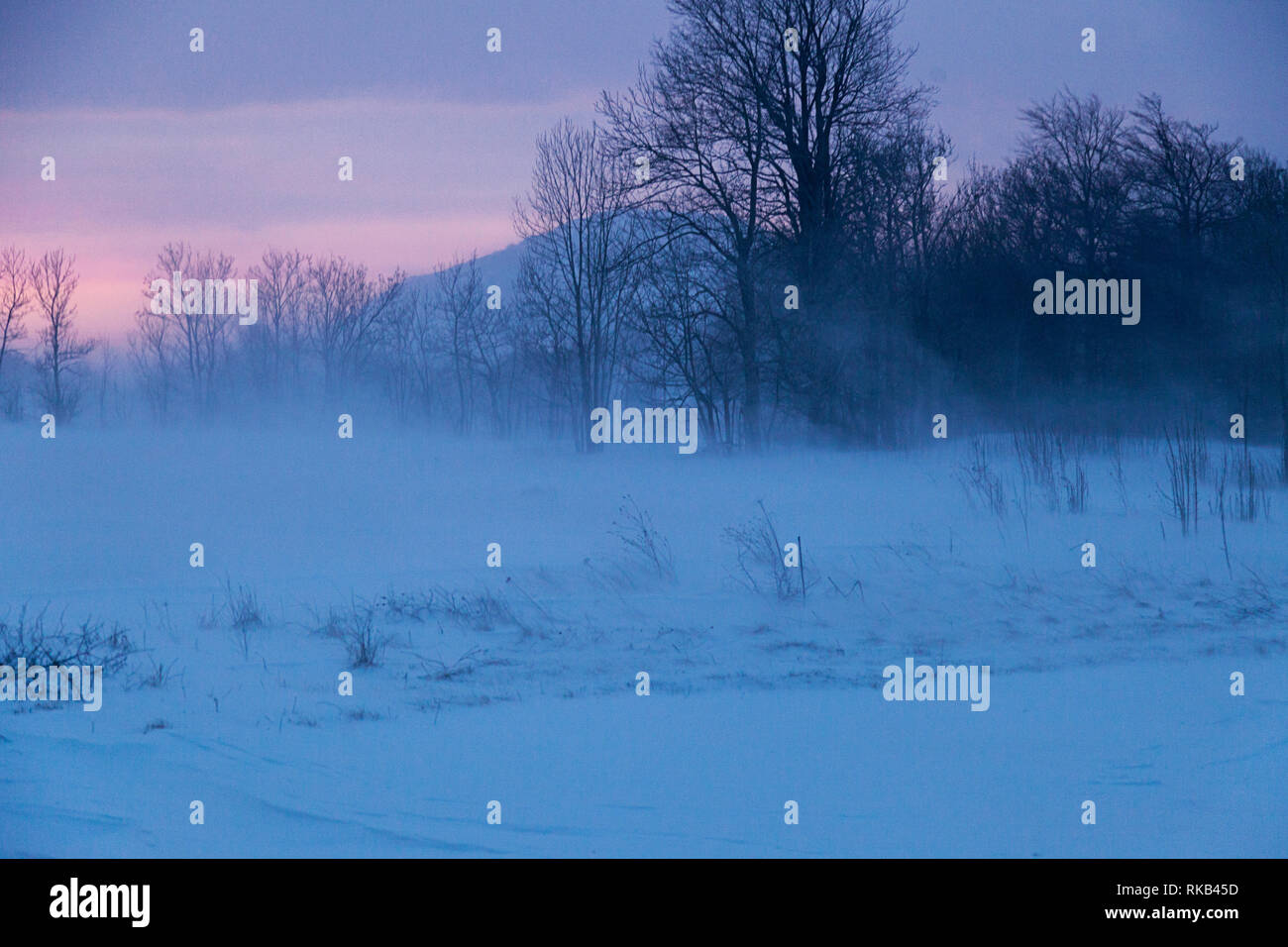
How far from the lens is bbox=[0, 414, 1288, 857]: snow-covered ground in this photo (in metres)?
5.54

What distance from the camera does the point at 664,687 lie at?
8586mm

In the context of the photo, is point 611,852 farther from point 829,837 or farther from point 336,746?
point 336,746

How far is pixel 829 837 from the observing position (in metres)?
5.38

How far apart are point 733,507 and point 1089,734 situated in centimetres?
1116

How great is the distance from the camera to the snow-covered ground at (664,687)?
218 inches
